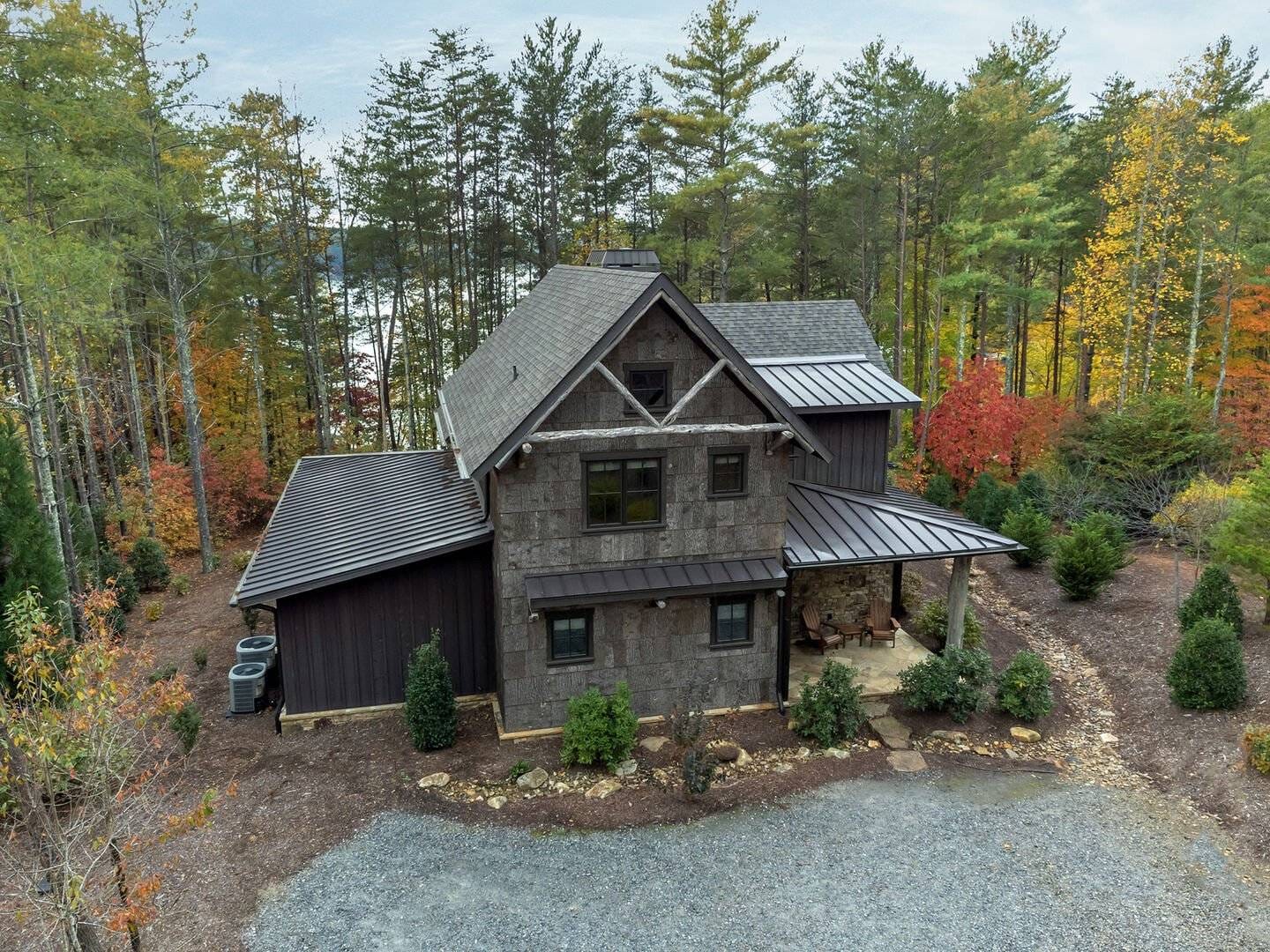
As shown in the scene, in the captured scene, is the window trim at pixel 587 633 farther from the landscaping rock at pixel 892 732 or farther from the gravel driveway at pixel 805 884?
the landscaping rock at pixel 892 732

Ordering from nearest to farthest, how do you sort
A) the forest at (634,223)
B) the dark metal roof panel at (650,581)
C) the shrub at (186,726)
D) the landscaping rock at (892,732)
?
1. the shrub at (186,726)
2. the dark metal roof panel at (650,581)
3. the landscaping rock at (892,732)
4. the forest at (634,223)

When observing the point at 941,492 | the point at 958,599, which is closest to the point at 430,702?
the point at 958,599

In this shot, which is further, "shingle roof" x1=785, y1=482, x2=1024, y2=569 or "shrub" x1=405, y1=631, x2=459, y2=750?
Result: "shingle roof" x1=785, y1=482, x2=1024, y2=569

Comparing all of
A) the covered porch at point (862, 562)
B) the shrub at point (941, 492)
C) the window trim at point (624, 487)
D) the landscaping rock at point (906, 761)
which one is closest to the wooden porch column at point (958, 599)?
the covered porch at point (862, 562)

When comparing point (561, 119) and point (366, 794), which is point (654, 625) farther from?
point (561, 119)

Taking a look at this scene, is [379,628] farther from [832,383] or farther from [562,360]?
[832,383]

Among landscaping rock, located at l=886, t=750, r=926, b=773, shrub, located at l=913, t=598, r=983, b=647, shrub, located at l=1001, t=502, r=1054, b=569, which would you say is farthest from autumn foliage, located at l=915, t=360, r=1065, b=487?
landscaping rock, located at l=886, t=750, r=926, b=773

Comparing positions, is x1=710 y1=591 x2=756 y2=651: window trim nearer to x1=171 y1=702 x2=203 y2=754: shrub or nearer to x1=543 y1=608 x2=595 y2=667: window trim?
x1=543 y1=608 x2=595 y2=667: window trim
